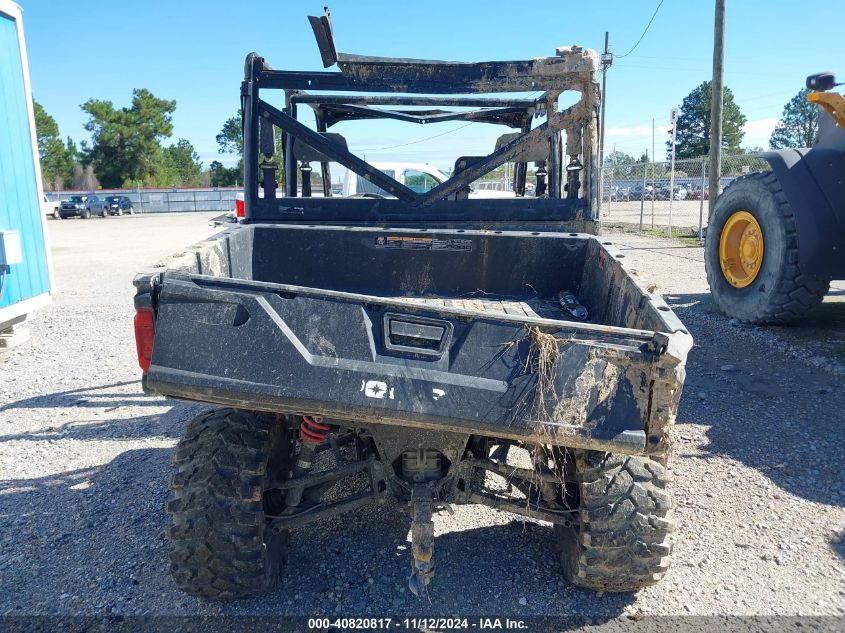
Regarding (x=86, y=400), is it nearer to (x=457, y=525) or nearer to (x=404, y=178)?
(x=457, y=525)

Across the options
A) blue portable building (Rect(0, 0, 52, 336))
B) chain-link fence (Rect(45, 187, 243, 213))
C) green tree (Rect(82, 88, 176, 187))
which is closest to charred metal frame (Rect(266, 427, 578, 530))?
blue portable building (Rect(0, 0, 52, 336))

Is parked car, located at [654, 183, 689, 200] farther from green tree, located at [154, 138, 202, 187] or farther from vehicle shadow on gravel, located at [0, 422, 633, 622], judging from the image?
green tree, located at [154, 138, 202, 187]

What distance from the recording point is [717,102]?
13070mm

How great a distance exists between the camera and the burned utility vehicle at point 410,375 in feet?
7.29

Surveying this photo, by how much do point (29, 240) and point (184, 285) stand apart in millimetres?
6902

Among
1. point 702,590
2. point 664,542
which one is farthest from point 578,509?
point 702,590

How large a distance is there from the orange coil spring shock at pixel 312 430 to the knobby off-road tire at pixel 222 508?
0.14 metres

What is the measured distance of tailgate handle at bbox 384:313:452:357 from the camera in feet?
7.58

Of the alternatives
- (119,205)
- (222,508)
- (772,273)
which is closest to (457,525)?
(222,508)

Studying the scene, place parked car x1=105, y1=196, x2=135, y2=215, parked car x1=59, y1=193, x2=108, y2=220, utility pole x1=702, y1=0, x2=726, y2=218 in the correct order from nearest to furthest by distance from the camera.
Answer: utility pole x1=702, y1=0, x2=726, y2=218, parked car x1=59, y1=193, x2=108, y2=220, parked car x1=105, y1=196, x2=135, y2=215

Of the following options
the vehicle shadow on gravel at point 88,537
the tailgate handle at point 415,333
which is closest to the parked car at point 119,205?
the vehicle shadow on gravel at point 88,537

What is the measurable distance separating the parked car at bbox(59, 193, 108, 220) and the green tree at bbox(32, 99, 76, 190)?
25311mm

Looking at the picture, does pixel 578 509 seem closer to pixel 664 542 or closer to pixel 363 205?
pixel 664 542

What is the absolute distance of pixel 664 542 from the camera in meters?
2.70
